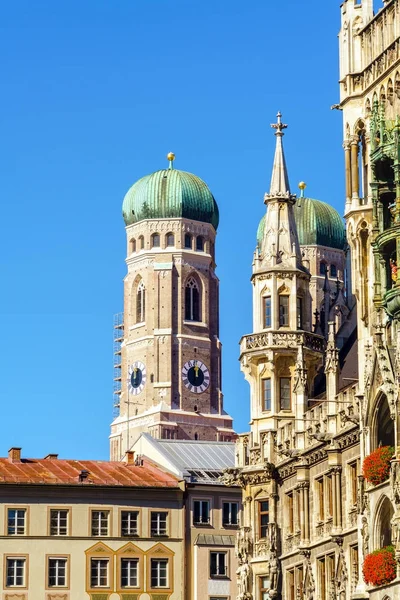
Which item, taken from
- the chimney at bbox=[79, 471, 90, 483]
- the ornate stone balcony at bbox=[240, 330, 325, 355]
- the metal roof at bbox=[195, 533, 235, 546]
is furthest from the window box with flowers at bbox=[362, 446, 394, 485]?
the chimney at bbox=[79, 471, 90, 483]

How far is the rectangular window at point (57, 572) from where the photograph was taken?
11775 cm

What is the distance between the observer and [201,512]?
402 ft

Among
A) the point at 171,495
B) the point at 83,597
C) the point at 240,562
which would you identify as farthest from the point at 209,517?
the point at 240,562

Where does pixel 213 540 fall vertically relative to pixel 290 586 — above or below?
above

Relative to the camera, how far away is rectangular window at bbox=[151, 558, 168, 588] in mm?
119938

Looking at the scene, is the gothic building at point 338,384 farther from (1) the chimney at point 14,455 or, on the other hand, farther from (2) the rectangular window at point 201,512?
(1) the chimney at point 14,455

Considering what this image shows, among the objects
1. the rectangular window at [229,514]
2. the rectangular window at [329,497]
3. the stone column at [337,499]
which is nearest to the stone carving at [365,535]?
the stone column at [337,499]

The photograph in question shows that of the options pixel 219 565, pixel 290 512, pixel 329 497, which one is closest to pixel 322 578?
pixel 329 497

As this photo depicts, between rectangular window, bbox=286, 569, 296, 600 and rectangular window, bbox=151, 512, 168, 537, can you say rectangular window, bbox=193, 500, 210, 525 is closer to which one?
rectangular window, bbox=151, 512, 168, 537

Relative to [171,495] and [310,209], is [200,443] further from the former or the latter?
[310,209]

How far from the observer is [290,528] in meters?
90.9

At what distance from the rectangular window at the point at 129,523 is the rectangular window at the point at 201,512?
4271 mm

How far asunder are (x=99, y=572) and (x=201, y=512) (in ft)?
27.5

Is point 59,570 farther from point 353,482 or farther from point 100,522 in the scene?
point 353,482
